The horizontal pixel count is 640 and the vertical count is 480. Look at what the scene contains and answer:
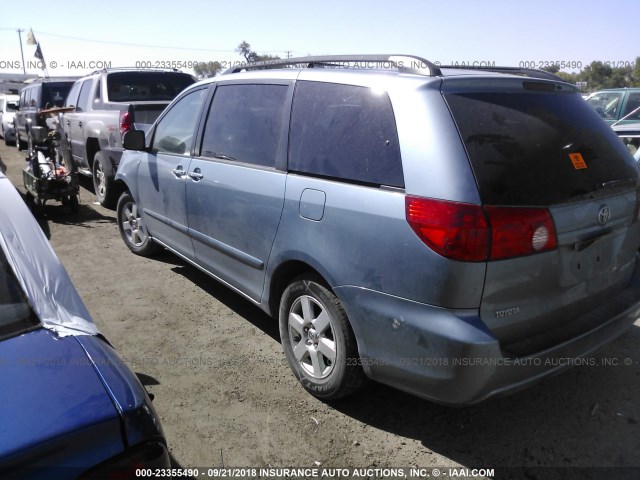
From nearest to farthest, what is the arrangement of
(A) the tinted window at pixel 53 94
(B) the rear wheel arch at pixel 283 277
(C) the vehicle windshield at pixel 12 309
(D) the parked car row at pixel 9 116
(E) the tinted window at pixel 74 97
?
(C) the vehicle windshield at pixel 12 309 → (B) the rear wheel arch at pixel 283 277 → (E) the tinted window at pixel 74 97 → (A) the tinted window at pixel 53 94 → (D) the parked car row at pixel 9 116

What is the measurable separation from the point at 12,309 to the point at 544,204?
7.32ft

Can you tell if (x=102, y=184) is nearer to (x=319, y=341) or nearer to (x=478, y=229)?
(x=319, y=341)

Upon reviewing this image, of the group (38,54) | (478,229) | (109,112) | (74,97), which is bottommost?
(478,229)

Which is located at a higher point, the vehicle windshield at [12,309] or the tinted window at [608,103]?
the tinted window at [608,103]

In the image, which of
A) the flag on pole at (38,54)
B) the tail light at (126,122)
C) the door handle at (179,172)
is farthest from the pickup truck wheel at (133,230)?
the flag on pole at (38,54)

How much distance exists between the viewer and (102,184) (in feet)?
25.7

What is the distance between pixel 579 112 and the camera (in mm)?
2842

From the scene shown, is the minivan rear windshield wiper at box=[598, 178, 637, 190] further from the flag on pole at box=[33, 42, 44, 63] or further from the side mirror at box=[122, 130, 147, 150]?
the flag on pole at box=[33, 42, 44, 63]

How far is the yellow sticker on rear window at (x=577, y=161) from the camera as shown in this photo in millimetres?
2570

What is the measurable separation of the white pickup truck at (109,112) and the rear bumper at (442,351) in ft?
16.7

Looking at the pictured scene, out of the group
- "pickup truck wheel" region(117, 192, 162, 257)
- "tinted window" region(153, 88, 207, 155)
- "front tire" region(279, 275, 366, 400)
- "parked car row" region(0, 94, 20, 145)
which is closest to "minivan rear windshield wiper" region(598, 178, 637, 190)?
"front tire" region(279, 275, 366, 400)

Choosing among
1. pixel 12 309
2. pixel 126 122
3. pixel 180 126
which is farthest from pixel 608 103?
pixel 12 309

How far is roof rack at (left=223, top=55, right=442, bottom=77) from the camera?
2623mm

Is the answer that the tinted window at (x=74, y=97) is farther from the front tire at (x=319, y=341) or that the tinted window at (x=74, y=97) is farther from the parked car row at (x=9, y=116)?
the parked car row at (x=9, y=116)
